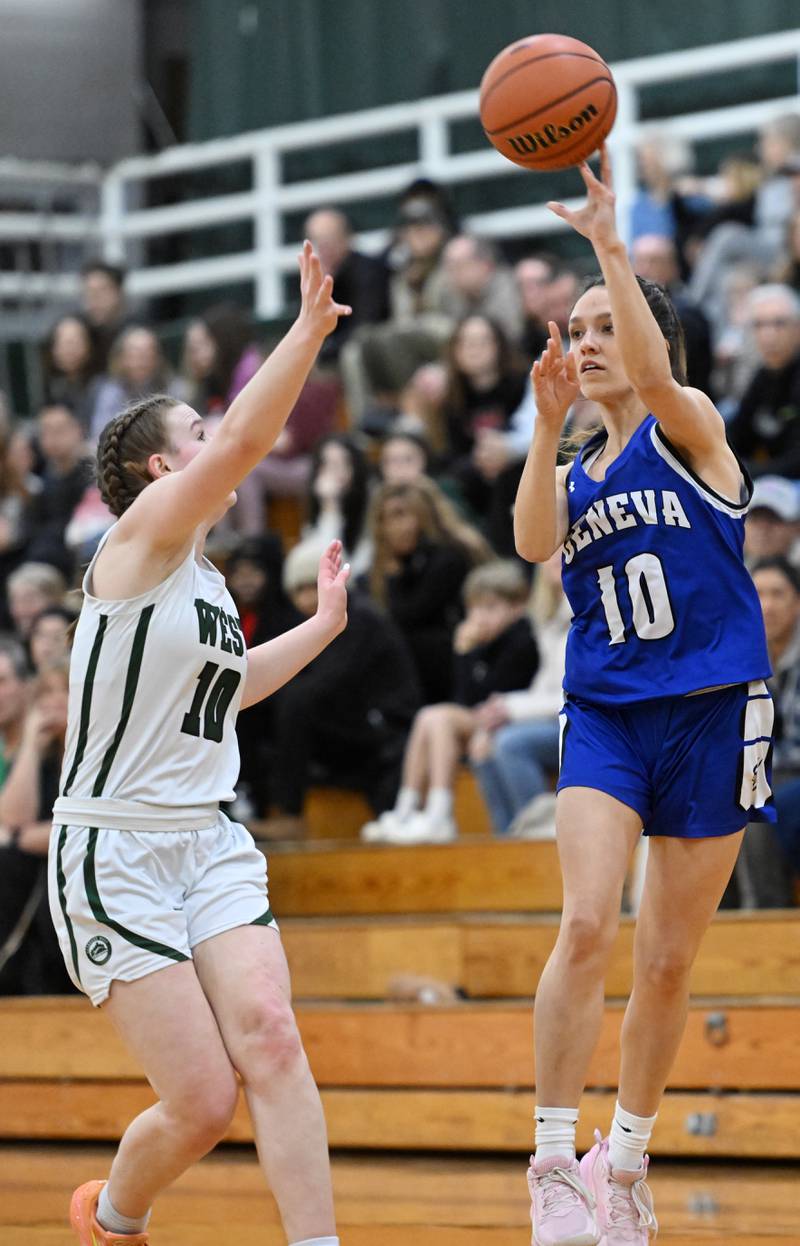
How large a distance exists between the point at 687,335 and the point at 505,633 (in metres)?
1.52

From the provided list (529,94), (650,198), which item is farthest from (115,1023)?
(650,198)

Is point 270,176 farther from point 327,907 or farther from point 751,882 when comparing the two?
point 751,882

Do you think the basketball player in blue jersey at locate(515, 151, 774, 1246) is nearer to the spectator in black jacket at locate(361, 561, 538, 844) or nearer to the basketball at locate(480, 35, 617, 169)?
the basketball at locate(480, 35, 617, 169)

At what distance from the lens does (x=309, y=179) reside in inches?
509

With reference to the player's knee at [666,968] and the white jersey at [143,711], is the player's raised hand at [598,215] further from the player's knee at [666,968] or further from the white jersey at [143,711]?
the player's knee at [666,968]

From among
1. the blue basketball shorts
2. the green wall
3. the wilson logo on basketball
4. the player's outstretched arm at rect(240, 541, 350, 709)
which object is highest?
the green wall

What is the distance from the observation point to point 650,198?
9.57 m

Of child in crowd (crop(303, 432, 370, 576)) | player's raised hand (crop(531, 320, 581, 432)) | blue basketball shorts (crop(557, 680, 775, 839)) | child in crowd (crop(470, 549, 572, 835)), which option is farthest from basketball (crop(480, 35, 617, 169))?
child in crowd (crop(303, 432, 370, 576))

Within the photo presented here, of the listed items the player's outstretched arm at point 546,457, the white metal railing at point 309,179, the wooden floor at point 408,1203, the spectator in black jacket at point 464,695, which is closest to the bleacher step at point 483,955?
the spectator in black jacket at point 464,695

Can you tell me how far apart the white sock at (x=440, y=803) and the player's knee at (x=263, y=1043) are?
3.52 meters

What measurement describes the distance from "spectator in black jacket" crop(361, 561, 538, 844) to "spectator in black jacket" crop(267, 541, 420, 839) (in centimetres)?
14

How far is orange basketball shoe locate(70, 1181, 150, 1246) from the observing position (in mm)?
3752

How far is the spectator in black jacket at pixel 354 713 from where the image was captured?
7535 mm

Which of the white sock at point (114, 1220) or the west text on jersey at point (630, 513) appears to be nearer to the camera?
the white sock at point (114, 1220)
